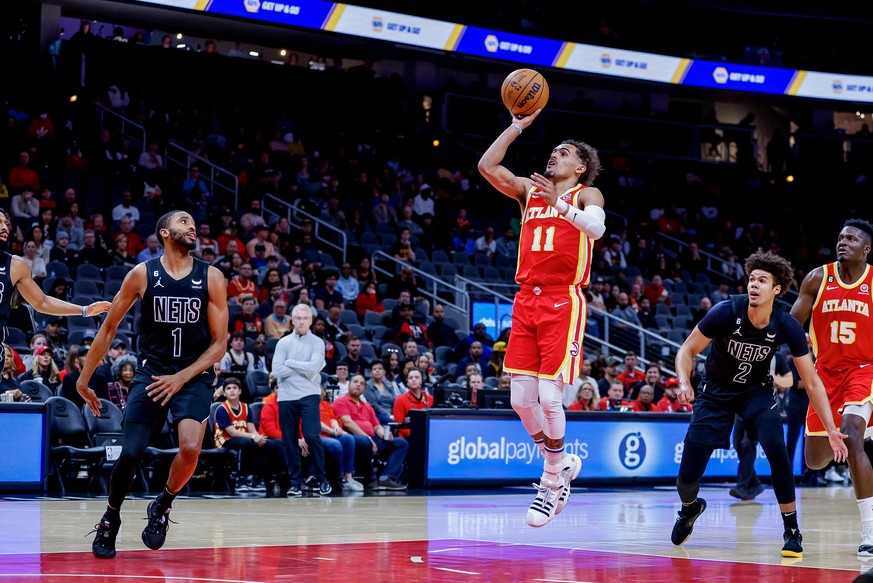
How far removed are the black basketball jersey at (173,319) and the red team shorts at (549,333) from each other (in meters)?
2.06

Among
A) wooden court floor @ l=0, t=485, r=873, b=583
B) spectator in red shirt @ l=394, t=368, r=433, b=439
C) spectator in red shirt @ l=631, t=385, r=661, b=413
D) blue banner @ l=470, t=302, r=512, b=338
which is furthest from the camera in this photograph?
blue banner @ l=470, t=302, r=512, b=338

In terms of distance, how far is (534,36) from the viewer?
26328 mm

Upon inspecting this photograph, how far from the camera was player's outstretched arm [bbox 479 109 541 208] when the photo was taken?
762 cm

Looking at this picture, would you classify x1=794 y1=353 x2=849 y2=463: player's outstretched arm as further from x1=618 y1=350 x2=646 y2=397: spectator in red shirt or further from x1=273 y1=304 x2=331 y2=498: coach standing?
x1=618 y1=350 x2=646 y2=397: spectator in red shirt

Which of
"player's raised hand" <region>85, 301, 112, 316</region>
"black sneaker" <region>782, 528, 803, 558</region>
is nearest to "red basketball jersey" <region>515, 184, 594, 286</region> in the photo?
"black sneaker" <region>782, 528, 803, 558</region>

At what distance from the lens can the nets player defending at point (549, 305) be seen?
300 inches

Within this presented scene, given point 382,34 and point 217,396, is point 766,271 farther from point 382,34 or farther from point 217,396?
point 382,34

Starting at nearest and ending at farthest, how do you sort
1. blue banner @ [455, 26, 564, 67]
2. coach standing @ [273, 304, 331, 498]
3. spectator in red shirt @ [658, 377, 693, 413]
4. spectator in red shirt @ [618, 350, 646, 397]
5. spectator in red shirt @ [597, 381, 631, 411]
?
coach standing @ [273, 304, 331, 498]
spectator in red shirt @ [597, 381, 631, 411]
spectator in red shirt @ [658, 377, 693, 413]
spectator in red shirt @ [618, 350, 646, 397]
blue banner @ [455, 26, 564, 67]

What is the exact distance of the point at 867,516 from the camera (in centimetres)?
774

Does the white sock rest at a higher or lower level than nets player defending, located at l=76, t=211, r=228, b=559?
lower

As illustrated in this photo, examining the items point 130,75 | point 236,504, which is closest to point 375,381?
point 236,504

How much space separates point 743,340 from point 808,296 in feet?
3.46

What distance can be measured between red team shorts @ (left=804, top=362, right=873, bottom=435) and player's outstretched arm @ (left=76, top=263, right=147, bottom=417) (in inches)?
185

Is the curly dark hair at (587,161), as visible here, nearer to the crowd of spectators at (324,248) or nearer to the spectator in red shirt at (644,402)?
the crowd of spectators at (324,248)
